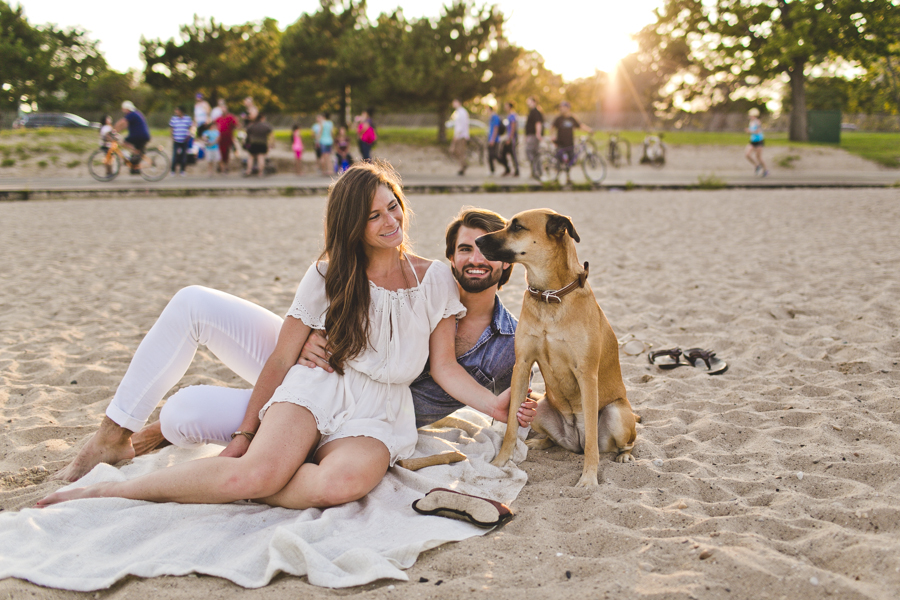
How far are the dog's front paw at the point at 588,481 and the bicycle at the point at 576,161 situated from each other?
48.4 feet

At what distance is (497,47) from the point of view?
95.1ft

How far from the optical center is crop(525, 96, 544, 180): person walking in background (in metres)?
18.0

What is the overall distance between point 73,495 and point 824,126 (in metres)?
34.2

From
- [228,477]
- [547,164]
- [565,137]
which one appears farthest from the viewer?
[547,164]

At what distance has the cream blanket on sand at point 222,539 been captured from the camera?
232 cm

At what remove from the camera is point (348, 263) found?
3139mm

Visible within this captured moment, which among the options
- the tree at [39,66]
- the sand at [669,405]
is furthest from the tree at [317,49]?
the sand at [669,405]

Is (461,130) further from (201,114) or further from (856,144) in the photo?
(856,144)

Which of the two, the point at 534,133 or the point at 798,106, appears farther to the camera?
the point at 798,106

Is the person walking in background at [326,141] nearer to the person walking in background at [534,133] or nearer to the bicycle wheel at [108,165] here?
the bicycle wheel at [108,165]

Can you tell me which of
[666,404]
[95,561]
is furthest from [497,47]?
[95,561]

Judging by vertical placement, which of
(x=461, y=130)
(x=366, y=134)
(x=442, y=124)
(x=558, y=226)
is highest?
(x=442, y=124)

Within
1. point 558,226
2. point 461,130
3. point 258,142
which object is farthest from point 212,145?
point 558,226

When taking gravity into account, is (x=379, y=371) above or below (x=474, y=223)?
below
